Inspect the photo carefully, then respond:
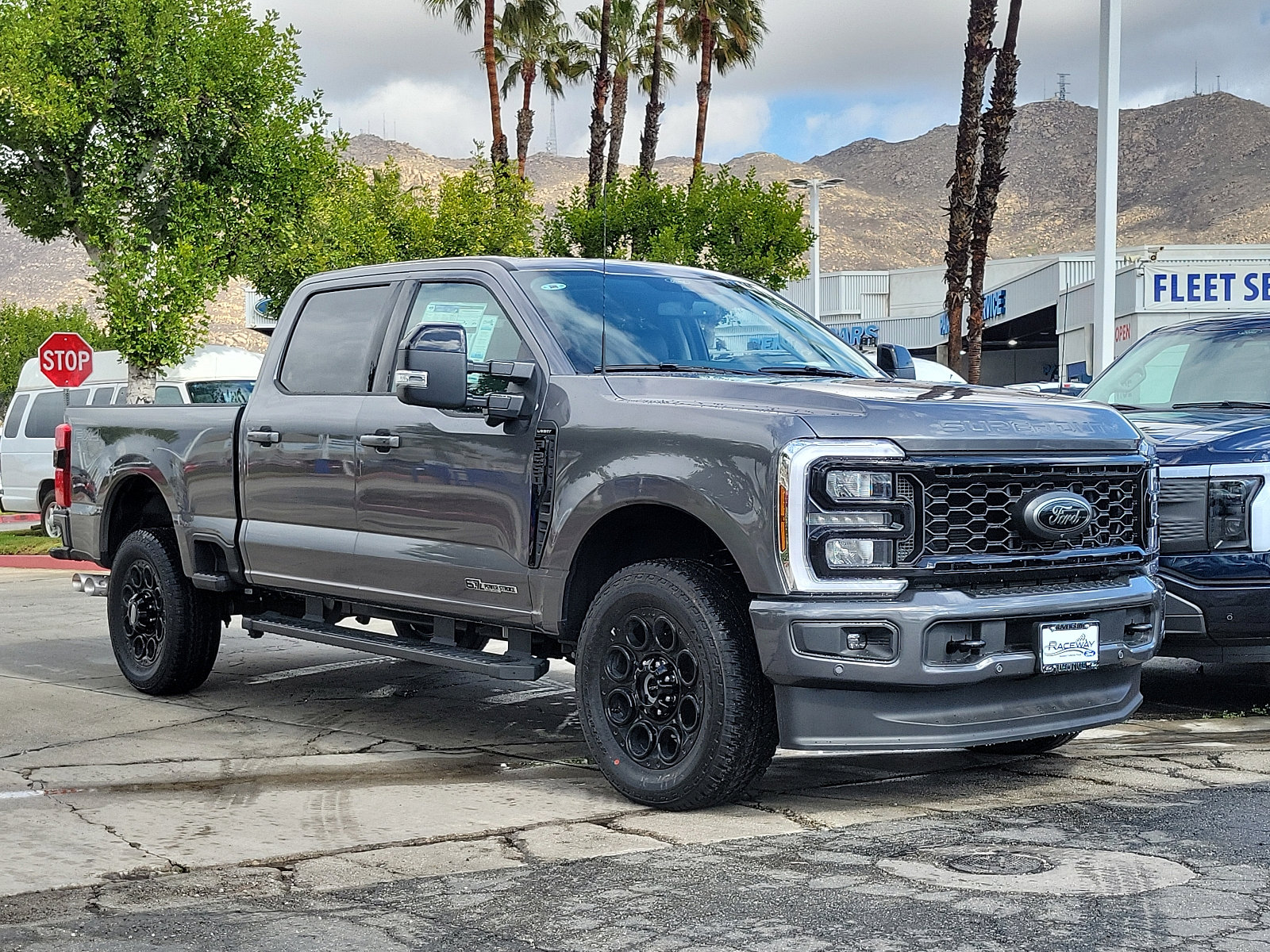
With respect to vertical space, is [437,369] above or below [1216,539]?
above

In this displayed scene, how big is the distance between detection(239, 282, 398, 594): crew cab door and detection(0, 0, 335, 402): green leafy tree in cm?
1479

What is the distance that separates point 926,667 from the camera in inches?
211

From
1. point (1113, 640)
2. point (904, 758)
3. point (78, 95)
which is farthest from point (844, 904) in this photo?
point (78, 95)

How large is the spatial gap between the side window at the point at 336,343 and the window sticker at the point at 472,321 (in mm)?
435

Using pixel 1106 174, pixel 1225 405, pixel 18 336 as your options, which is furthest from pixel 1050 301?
pixel 18 336

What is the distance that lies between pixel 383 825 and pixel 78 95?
19495mm

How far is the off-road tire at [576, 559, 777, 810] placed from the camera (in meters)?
5.55

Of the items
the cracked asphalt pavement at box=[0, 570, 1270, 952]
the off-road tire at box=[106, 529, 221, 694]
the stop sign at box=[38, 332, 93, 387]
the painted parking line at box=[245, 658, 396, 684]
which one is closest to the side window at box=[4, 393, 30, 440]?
the stop sign at box=[38, 332, 93, 387]

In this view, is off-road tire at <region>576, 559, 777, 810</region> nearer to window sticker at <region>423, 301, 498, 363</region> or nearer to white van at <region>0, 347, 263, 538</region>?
window sticker at <region>423, 301, 498, 363</region>

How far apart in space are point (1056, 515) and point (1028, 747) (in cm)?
163

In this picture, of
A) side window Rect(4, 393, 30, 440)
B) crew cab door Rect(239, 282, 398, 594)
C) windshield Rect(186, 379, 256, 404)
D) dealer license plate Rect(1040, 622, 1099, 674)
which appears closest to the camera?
dealer license plate Rect(1040, 622, 1099, 674)

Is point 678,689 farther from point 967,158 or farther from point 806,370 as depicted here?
point 967,158

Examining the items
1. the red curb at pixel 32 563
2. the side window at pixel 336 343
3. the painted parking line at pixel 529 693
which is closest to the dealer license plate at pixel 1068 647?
the side window at pixel 336 343

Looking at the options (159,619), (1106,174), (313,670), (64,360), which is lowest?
(313,670)
